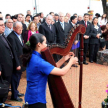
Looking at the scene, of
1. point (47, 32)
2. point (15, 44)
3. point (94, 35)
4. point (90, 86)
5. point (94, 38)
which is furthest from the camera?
point (94, 38)

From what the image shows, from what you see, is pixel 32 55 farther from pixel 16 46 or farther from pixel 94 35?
pixel 94 35

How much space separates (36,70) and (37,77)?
10 centimetres

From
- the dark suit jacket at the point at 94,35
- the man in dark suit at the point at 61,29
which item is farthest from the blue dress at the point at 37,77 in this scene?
the dark suit jacket at the point at 94,35

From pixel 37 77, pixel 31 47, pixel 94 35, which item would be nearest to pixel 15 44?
pixel 31 47

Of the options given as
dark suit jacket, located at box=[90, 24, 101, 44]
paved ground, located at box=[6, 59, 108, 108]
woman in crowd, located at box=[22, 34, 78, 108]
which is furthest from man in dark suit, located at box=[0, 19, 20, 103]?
dark suit jacket, located at box=[90, 24, 101, 44]

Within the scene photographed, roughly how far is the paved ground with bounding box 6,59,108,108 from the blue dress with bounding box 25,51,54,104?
175cm

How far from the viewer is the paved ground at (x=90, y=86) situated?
4.14 m

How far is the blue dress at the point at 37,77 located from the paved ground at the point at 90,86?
5.74ft

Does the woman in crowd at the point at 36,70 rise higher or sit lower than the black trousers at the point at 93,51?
higher

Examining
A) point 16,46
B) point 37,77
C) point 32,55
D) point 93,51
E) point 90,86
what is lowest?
point 90,86

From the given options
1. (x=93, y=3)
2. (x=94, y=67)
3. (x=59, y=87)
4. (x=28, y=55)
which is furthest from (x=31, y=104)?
(x=93, y=3)

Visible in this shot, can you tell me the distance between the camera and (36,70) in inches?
86.9

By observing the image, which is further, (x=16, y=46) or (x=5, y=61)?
(x=16, y=46)

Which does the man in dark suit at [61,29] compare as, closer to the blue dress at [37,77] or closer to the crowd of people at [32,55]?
the crowd of people at [32,55]
